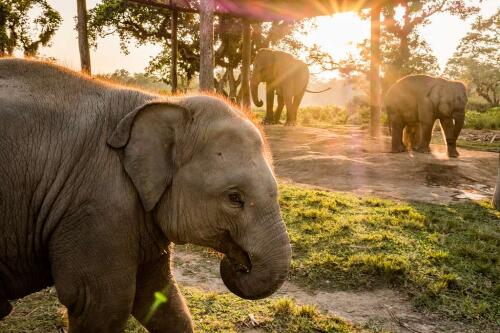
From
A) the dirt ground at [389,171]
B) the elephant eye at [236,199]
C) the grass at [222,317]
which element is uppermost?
the elephant eye at [236,199]

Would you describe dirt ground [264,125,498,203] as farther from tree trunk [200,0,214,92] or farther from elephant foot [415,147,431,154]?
tree trunk [200,0,214,92]

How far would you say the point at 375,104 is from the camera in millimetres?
15133

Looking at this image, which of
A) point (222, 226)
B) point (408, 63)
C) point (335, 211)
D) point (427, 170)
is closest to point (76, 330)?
point (222, 226)

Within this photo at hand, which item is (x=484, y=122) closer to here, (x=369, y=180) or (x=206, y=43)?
(x=369, y=180)

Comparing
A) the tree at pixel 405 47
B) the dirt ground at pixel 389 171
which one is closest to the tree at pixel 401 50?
the tree at pixel 405 47

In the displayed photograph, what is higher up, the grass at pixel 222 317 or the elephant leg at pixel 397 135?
the elephant leg at pixel 397 135

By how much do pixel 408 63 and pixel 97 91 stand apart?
2927 centimetres

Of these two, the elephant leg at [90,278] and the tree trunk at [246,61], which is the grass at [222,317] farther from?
the tree trunk at [246,61]

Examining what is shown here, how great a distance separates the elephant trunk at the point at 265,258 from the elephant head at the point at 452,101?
11.4m

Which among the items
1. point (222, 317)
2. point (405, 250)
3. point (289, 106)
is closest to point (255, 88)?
point (289, 106)

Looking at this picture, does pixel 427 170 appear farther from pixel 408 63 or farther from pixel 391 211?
pixel 408 63

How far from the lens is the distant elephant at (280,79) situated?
19.5m

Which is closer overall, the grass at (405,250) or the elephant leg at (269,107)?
the grass at (405,250)

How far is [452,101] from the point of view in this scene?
496 inches
